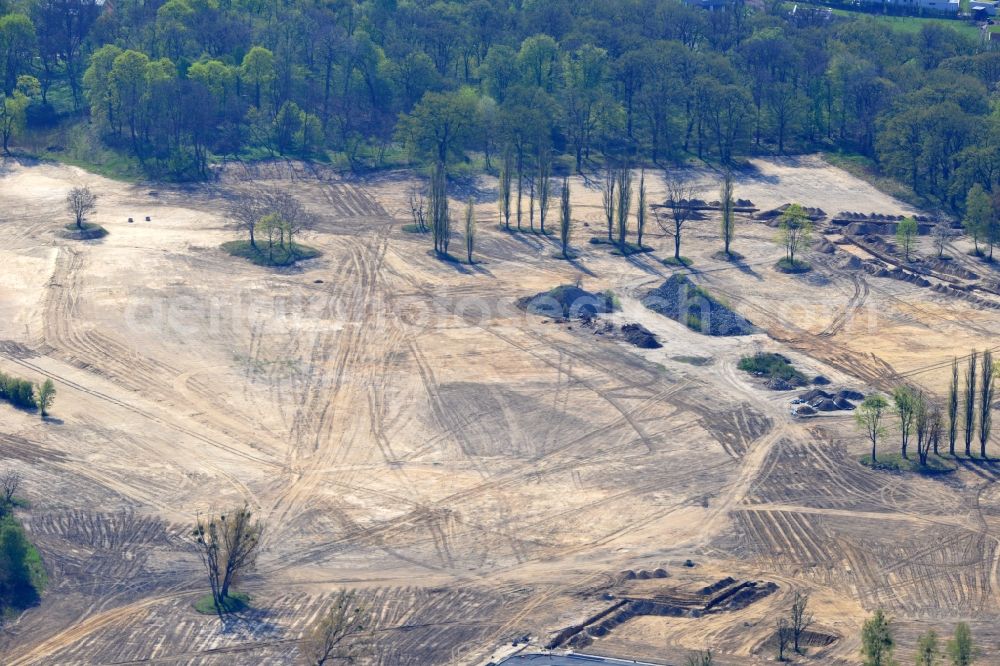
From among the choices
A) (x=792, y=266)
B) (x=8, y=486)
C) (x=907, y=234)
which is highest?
(x=907, y=234)

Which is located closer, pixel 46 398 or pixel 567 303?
pixel 46 398

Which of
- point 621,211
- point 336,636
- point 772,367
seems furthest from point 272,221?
point 336,636

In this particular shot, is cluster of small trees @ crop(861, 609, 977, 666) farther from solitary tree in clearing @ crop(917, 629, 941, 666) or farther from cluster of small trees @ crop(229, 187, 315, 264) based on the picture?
cluster of small trees @ crop(229, 187, 315, 264)

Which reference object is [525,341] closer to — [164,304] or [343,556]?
[164,304]

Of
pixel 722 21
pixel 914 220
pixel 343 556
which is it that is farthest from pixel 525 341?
pixel 722 21

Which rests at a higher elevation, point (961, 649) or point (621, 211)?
point (621, 211)

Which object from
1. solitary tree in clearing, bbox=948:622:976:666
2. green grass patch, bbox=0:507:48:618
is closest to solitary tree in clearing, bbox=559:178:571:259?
green grass patch, bbox=0:507:48:618

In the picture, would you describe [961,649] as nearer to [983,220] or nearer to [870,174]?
[983,220]
